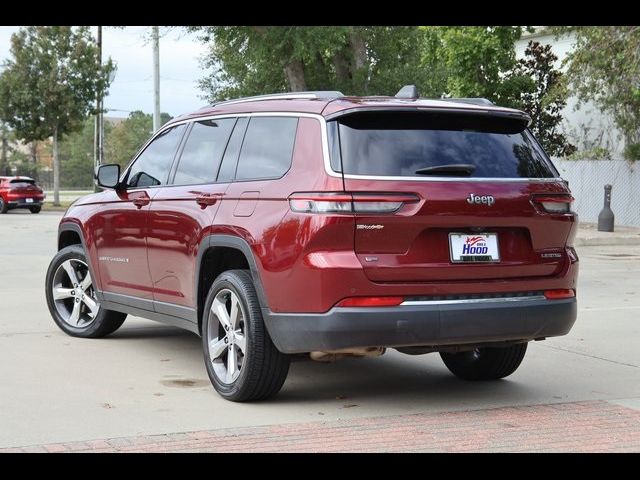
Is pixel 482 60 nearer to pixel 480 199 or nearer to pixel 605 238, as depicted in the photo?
pixel 605 238

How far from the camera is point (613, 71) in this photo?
25.3 m

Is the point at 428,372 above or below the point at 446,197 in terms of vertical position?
below

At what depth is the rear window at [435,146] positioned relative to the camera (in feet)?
20.3

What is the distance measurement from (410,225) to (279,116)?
1.27m

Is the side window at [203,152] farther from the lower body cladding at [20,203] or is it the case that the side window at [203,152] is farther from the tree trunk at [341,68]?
the lower body cladding at [20,203]

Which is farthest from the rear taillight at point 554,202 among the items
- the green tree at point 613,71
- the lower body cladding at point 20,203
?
the lower body cladding at point 20,203

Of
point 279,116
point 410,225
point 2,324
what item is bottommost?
point 2,324

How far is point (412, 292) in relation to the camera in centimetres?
611

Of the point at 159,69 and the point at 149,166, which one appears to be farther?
the point at 159,69

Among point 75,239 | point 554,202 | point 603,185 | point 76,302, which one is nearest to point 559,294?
point 554,202

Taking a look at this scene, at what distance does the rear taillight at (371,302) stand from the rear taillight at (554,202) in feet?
3.78
